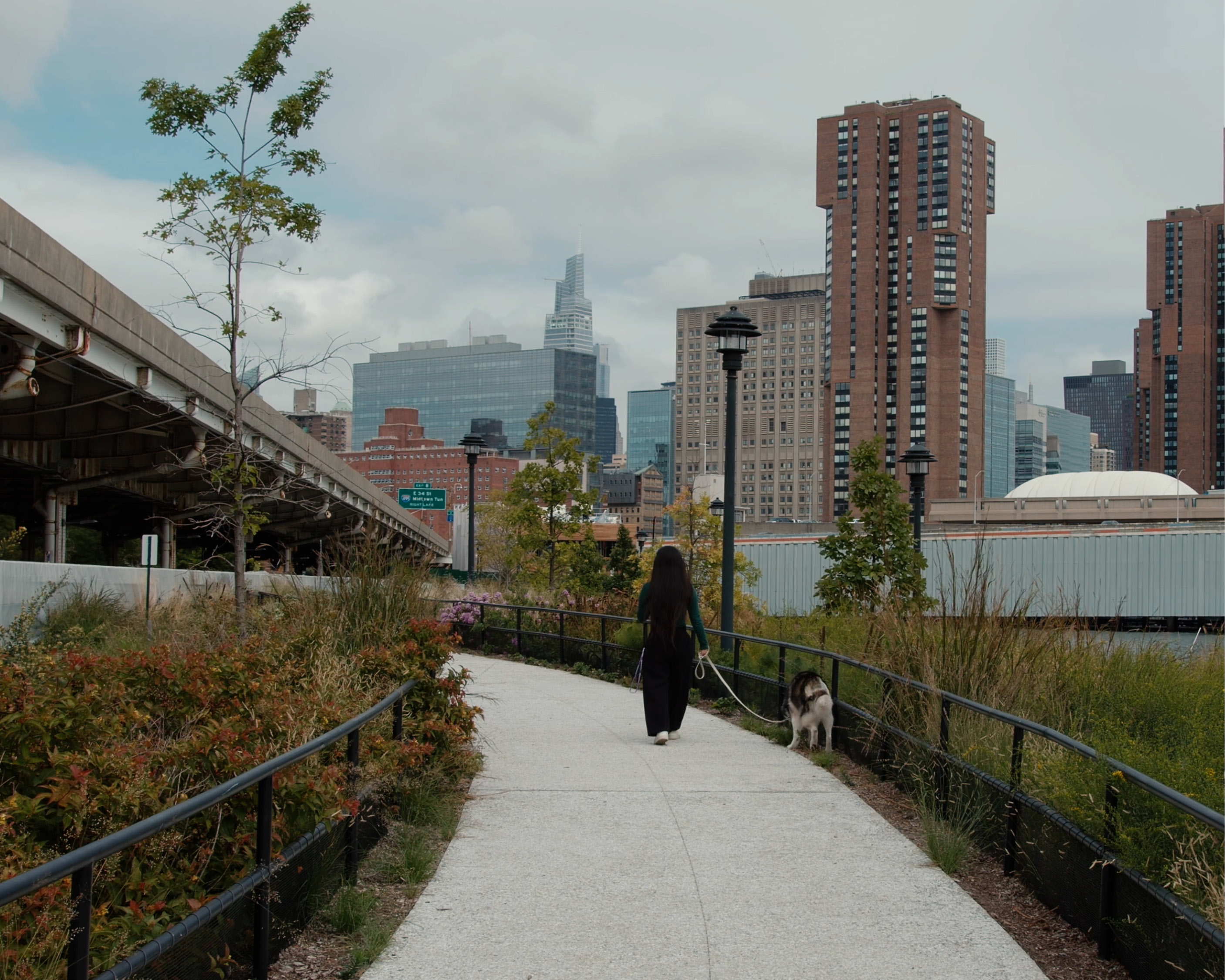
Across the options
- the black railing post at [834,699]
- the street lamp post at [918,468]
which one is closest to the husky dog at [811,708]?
the black railing post at [834,699]

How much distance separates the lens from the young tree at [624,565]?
3027cm

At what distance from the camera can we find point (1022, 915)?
619cm

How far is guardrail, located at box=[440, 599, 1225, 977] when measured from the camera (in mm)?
4715

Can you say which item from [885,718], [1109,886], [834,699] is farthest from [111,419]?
[1109,886]

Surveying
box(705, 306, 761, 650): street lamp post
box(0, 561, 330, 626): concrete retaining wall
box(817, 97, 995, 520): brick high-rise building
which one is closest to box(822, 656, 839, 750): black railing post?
box(705, 306, 761, 650): street lamp post

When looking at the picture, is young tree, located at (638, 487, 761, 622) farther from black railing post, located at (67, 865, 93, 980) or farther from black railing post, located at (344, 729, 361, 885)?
black railing post, located at (67, 865, 93, 980)

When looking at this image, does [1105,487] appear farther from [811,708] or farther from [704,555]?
[811,708]

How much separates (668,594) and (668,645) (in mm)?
465

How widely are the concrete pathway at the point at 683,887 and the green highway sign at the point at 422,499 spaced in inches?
2153

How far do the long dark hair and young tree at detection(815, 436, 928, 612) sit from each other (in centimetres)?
887

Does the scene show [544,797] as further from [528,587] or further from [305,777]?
[528,587]

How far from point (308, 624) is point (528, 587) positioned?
16.1 m

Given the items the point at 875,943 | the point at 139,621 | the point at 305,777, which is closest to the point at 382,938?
the point at 305,777

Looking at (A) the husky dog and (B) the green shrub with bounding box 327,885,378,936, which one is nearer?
(B) the green shrub with bounding box 327,885,378,936
